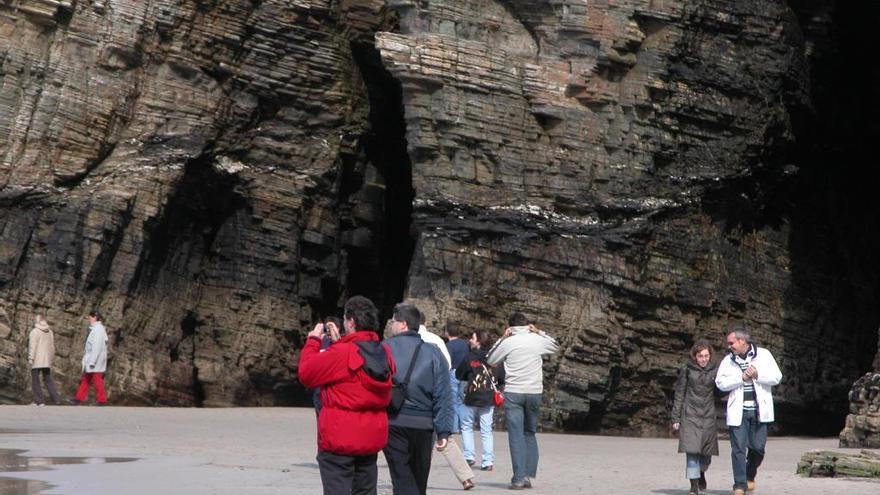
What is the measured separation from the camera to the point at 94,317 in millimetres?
29656

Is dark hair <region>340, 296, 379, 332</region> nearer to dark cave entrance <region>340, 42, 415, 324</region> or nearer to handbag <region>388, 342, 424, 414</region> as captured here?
handbag <region>388, 342, 424, 414</region>

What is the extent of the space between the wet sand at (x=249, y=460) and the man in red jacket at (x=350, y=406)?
417cm

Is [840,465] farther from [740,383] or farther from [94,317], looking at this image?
[94,317]

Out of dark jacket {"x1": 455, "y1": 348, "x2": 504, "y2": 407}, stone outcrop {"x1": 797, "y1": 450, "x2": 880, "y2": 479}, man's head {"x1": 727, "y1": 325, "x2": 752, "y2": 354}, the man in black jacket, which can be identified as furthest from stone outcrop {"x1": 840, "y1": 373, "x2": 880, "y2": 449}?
the man in black jacket

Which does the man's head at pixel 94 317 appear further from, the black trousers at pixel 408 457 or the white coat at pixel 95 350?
the black trousers at pixel 408 457

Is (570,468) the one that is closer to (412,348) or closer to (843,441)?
(843,441)

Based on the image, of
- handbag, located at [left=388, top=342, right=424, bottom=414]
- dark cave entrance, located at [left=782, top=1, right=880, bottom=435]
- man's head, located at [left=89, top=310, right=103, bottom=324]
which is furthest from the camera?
dark cave entrance, located at [left=782, top=1, right=880, bottom=435]

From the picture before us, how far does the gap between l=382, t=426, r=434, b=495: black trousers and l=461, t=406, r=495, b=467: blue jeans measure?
6.79 m

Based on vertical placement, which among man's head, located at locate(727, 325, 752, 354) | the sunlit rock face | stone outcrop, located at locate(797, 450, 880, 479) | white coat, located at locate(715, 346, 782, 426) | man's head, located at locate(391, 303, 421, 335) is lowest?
stone outcrop, located at locate(797, 450, 880, 479)

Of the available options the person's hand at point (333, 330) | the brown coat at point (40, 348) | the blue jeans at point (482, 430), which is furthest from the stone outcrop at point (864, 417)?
the brown coat at point (40, 348)

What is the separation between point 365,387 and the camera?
33.4ft

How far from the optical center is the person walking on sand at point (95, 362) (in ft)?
96.2

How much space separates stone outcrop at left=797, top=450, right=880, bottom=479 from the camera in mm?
17625

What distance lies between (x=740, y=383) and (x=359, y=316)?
21.2 ft
